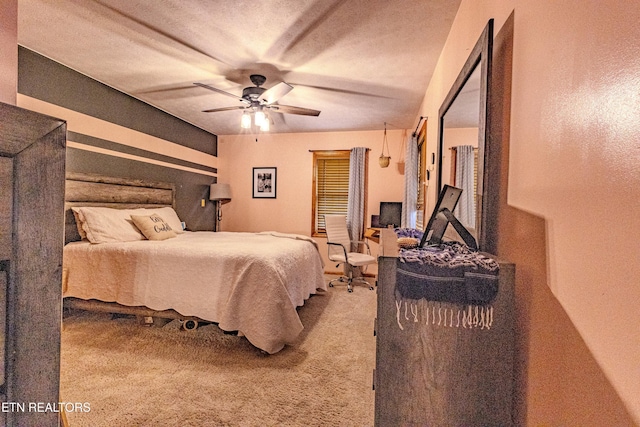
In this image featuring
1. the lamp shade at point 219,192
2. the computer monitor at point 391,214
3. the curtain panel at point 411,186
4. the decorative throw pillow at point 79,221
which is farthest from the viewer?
the lamp shade at point 219,192

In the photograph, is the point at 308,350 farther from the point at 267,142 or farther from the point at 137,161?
the point at 267,142

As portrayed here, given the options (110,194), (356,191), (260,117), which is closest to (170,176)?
(110,194)

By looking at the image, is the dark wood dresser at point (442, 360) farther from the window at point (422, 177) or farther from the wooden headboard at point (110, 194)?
the wooden headboard at point (110, 194)

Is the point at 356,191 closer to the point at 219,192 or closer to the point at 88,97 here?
the point at 219,192

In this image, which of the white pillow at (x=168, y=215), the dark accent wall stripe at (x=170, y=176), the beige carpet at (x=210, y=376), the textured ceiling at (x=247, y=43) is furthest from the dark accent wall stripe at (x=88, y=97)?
the beige carpet at (x=210, y=376)

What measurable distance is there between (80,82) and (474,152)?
12.5 feet

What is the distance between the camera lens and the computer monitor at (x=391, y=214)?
4.98m

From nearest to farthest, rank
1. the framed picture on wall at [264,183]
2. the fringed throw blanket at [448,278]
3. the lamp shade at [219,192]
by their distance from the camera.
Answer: the fringed throw blanket at [448,278] < the lamp shade at [219,192] < the framed picture on wall at [264,183]

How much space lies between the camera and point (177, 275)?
8.56ft

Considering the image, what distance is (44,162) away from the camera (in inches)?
23.1

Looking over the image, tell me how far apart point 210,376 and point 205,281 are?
740mm

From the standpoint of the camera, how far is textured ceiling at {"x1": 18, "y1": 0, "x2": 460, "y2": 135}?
6.77 feet

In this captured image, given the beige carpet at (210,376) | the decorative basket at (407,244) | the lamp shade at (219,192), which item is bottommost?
the beige carpet at (210,376)

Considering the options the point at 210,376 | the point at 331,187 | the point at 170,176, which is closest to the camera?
the point at 210,376
